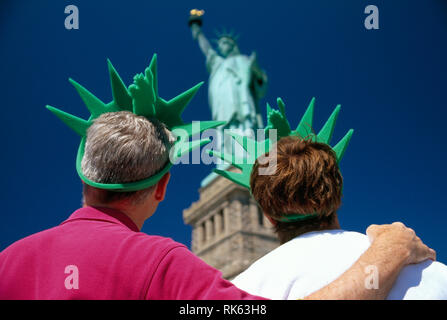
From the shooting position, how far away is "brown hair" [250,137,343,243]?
244 cm

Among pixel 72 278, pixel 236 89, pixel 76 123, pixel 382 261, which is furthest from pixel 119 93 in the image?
pixel 236 89

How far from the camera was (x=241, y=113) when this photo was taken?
2428 centimetres

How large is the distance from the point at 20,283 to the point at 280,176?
139cm

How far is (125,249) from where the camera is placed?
66.4 inches

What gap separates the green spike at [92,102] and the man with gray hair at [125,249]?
43 centimetres

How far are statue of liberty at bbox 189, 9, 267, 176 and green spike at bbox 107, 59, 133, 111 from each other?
20.1 metres

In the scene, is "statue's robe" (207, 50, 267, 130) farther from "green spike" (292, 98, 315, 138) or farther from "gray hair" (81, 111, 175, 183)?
"gray hair" (81, 111, 175, 183)

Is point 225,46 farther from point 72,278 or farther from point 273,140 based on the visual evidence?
point 72,278

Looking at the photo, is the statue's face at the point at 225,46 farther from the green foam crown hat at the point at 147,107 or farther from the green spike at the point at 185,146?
the green spike at the point at 185,146

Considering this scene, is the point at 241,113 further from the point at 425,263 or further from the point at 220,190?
the point at 425,263

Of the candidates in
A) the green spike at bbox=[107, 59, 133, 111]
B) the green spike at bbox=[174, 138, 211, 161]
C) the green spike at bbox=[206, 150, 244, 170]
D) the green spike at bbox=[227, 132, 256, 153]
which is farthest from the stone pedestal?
the green spike at bbox=[174, 138, 211, 161]

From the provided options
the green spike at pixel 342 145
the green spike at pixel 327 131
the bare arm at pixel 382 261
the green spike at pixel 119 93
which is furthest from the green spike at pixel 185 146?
the green spike at pixel 342 145

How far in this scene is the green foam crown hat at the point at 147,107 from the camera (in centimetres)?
236
